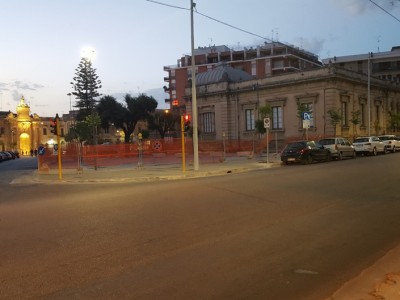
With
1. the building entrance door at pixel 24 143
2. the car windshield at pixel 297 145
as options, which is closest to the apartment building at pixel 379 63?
the car windshield at pixel 297 145

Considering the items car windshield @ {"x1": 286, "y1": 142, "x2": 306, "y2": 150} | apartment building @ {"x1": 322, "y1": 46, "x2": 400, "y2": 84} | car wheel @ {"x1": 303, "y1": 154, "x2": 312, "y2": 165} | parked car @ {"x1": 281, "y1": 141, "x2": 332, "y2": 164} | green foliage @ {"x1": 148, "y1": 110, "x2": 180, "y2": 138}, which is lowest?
car wheel @ {"x1": 303, "y1": 154, "x2": 312, "y2": 165}

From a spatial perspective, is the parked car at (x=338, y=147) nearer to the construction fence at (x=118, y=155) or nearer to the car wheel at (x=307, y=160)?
the car wheel at (x=307, y=160)

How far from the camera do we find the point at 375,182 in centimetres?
1595

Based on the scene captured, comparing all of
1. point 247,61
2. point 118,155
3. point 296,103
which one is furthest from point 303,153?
point 247,61

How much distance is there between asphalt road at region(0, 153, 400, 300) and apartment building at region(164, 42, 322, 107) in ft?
303

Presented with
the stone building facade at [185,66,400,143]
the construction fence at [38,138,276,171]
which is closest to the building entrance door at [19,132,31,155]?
the stone building facade at [185,66,400,143]

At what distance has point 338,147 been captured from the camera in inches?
1251

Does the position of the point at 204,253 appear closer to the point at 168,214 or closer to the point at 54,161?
the point at 168,214

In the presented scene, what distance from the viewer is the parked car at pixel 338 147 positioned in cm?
3139

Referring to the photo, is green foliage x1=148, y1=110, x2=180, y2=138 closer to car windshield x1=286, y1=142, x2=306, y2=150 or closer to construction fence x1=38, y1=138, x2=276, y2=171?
construction fence x1=38, y1=138, x2=276, y2=171

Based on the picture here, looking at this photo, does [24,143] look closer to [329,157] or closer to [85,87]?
[85,87]

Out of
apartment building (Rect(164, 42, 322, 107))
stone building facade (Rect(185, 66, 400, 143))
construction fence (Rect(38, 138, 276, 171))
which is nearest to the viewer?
construction fence (Rect(38, 138, 276, 171))

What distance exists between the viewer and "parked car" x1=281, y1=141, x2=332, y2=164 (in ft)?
93.8

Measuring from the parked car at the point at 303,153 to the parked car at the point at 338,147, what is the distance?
1638 mm
